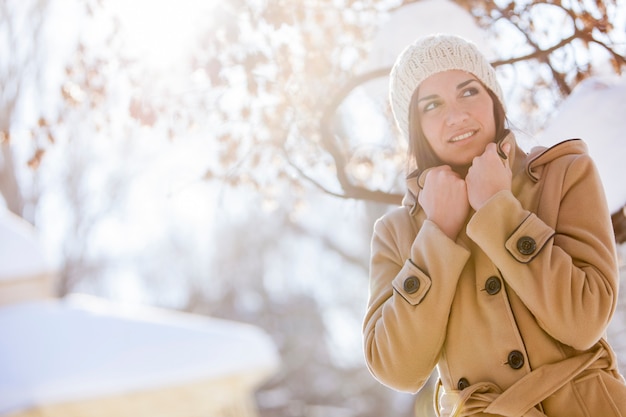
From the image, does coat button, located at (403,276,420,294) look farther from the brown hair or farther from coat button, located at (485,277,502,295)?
the brown hair

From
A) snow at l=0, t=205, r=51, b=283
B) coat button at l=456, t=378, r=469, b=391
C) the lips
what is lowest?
snow at l=0, t=205, r=51, b=283

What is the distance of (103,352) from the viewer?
503 centimetres

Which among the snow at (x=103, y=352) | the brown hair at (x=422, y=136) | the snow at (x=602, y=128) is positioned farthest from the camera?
the snow at (x=103, y=352)

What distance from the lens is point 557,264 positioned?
142 cm

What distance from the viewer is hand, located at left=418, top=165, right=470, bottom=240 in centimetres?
161

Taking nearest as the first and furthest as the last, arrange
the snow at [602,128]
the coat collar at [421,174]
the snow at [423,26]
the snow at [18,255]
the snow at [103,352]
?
the coat collar at [421,174]
the snow at [602,128]
the snow at [423,26]
the snow at [103,352]
the snow at [18,255]

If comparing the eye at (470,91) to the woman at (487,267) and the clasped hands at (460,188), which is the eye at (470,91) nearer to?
the woman at (487,267)

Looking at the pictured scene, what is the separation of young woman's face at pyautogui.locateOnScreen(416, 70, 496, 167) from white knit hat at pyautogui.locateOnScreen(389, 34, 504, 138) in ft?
0.06

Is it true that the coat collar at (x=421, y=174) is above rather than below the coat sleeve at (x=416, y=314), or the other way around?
above

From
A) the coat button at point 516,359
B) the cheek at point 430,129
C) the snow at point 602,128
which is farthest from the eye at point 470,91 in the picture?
the snow at point 602,128

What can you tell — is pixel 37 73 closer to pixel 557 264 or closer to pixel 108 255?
pixel 108 255

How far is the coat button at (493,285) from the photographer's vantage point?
153 cm

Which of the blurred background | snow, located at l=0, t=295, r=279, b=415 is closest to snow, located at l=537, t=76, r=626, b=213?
the blurred background

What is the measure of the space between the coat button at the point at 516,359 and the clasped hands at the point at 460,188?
0.30 meters
